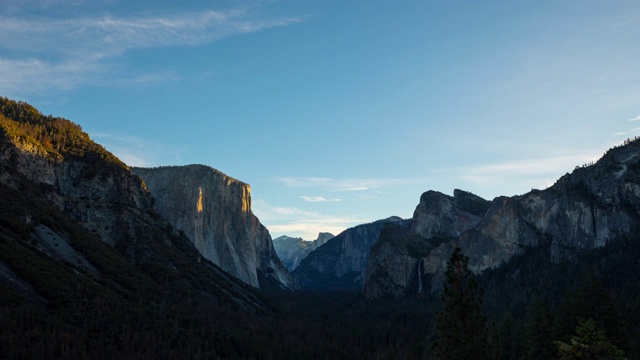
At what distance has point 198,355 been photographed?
99.0 meters

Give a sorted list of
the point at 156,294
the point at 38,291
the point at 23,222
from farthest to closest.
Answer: the point at 156,294
the point at 23,222
the point at 38,291

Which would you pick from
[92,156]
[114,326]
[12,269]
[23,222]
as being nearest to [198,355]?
[114,326]

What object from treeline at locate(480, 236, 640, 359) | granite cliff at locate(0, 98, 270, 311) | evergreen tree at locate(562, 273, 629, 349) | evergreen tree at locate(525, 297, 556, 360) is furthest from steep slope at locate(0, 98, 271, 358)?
evergreen tree at locate(562, 273, 629, 349)

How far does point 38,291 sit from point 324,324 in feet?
342

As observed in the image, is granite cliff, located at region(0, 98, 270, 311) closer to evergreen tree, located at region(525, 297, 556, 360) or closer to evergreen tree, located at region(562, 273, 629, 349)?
evergreen tree, located at region(525, 297, 556, 360)

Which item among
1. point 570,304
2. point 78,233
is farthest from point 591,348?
point 78,233

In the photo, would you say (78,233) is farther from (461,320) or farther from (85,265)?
(461,320)

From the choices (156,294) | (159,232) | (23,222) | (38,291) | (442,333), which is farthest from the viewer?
(159,232)

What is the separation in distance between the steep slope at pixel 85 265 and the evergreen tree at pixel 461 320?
70139mm

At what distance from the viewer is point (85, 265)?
125625mm

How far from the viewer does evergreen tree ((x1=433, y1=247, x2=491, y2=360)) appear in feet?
112

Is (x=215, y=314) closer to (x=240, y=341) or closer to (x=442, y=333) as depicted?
(x=240, y=341)

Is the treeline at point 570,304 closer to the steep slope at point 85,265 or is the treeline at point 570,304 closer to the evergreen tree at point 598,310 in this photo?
the evergreen tree at point 598,310

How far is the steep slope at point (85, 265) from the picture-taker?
8981 centimetres
